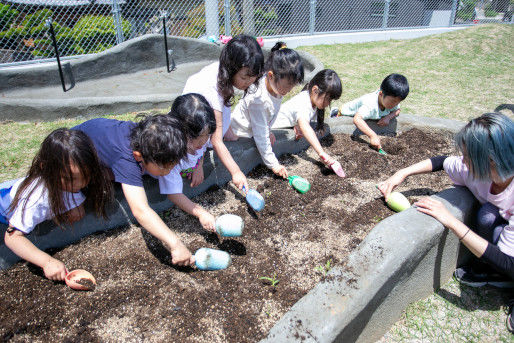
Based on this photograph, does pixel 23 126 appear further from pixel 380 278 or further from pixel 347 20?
pixel 347 20

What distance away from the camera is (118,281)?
182 centimetres

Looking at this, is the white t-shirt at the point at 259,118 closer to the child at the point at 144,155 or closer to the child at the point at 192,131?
the child at the point at 192,131

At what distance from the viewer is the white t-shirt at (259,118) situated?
2639 millimetres

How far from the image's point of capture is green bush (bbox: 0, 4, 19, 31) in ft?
18.4

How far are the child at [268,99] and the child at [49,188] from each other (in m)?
1.22

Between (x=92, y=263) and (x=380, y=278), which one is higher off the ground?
(x=380, y=278)

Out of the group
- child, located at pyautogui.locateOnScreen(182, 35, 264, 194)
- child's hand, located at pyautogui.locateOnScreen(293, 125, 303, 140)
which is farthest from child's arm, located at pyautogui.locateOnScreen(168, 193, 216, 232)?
child's hand, located at pyautogui.locateOnScreen(293, 125, 303, 140)

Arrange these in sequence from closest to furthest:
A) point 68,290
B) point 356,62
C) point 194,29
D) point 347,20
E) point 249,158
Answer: point 68,290
point 249,158
point 356,62
point 194,29
point 347,20

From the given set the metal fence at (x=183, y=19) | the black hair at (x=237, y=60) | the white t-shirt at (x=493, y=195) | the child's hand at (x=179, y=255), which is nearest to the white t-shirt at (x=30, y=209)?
the child's hand at (x=179, y=255)

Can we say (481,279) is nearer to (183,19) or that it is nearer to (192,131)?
(192,131)

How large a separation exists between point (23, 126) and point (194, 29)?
15.6ft

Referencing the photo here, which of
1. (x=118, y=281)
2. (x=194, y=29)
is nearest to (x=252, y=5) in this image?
(x=194, y=29)

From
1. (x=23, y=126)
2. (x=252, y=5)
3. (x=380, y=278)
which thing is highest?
(x=252, y=5)

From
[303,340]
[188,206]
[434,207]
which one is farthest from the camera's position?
[188,206]
